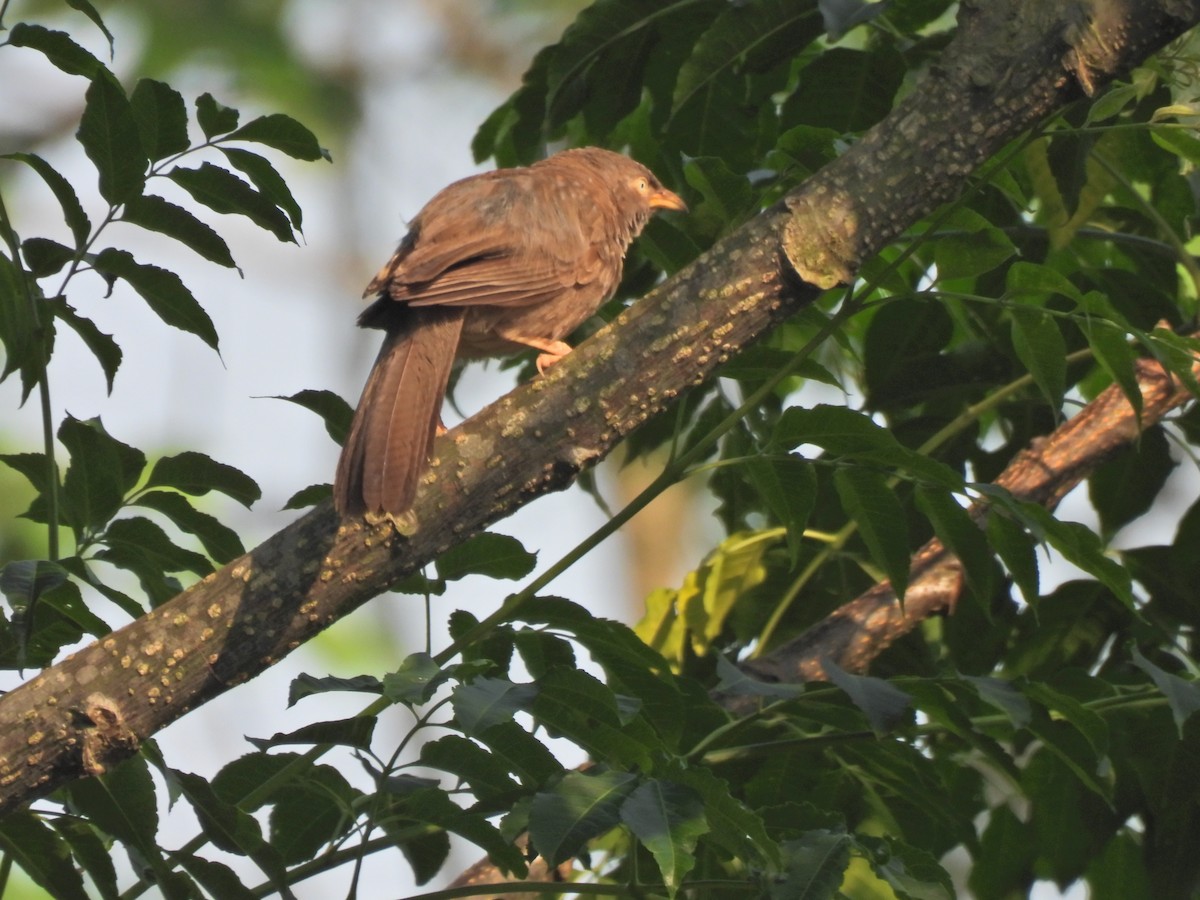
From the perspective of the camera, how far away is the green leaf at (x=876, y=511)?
2.79m

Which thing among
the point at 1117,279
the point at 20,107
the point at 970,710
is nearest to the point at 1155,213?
the point at 1117,279

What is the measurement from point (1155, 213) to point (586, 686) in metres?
2.00

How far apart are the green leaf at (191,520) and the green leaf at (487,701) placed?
2.84ft

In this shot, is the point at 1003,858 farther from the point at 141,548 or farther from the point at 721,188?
the point at 141,548

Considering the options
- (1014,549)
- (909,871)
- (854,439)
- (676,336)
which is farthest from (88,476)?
(1014,549)

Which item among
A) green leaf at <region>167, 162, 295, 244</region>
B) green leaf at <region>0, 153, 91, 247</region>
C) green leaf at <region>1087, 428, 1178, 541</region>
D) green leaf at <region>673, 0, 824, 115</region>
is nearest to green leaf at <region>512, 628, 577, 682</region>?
green leaf at <region>167, 162, 295, 244</region>

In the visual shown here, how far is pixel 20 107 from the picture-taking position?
11.7m

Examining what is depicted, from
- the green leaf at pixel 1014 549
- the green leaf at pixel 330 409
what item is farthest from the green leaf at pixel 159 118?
the green leaf at pixel 1014 549

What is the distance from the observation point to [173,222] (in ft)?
9.01

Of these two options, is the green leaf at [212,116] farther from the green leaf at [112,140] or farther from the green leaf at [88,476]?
the green leaf at [88,476]

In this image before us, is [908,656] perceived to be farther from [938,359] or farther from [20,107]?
[20,107]

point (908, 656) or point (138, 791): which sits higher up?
point (138, 791)

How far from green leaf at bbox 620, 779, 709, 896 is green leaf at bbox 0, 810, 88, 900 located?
40.9 inches

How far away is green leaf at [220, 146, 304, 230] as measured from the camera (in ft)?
9.04
